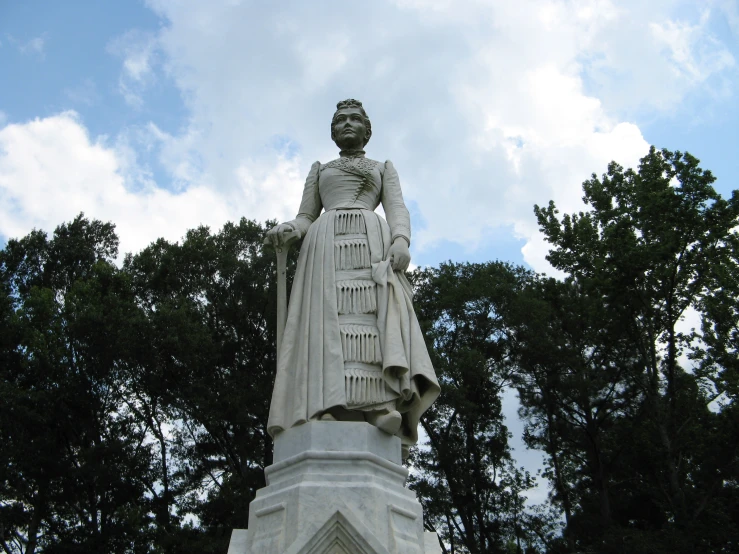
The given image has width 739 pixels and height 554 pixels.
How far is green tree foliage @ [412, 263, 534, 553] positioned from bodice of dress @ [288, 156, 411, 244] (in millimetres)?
14420

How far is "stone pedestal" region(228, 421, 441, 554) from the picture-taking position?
4.83 m

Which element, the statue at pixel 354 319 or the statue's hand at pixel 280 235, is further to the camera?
the statue's hand at pixel 280 235

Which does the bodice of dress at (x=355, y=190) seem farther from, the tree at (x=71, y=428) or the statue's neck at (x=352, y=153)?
the tree at (x=71, y=428)

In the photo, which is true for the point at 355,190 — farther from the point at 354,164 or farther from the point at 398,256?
the point at 398,256

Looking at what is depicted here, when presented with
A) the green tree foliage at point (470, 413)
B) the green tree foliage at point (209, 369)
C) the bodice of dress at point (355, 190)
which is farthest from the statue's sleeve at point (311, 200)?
the green tree foliage at point (470, 413)

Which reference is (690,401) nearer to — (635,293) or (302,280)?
(635,293)

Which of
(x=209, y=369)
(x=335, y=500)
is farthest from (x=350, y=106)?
(x=209, y=369)

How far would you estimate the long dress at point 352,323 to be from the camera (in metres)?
5.77

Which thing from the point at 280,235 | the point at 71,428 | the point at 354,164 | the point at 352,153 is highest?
the point at 71,428

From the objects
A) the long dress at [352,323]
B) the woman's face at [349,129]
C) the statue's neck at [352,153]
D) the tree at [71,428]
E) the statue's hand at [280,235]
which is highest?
the tree at [71,428]

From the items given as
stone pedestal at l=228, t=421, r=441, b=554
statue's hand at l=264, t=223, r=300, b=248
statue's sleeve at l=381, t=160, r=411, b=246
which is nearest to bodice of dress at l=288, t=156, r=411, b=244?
statue's sleeve at l=381, t=160, r=411, b=246

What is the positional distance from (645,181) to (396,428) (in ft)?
51.1

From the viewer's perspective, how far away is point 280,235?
6770mm

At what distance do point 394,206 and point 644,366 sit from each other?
1609 cm
